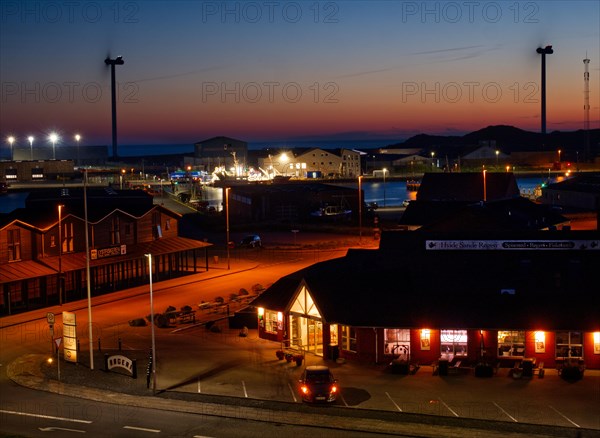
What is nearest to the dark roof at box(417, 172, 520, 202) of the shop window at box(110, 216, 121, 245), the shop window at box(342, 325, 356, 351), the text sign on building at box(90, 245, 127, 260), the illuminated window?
the shop window at box(110, 216, 121, 245)

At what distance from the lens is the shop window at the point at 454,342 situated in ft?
91.4

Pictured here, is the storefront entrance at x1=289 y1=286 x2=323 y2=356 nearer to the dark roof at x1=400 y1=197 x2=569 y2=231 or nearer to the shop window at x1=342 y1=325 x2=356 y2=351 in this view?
the shop window at x1=342 y1=325 x2=356 y2=351

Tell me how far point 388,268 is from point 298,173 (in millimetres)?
125268

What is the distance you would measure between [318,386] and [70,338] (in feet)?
31.0

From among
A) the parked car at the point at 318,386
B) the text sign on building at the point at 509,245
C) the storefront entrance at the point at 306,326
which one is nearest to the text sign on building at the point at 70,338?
the storefront entrance at the point at 306,326

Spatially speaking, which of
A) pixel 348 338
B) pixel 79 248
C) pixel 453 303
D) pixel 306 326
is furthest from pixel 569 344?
pixel 79 248

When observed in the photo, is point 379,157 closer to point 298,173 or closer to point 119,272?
point 298,173

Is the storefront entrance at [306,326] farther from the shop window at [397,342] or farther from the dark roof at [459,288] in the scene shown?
the shop window at [397,342]

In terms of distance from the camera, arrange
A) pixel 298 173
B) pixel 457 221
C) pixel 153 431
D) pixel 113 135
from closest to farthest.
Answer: pixel 153 431, pixel 457 221, pixel 298 173, pixel 113 135

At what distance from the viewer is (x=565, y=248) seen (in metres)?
30.7

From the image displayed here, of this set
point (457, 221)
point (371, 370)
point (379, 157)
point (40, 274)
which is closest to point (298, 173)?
point (379, 157)

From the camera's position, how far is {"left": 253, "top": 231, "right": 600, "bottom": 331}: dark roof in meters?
28.0

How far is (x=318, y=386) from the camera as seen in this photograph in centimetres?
2344

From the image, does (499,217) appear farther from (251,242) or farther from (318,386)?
(318,386)
